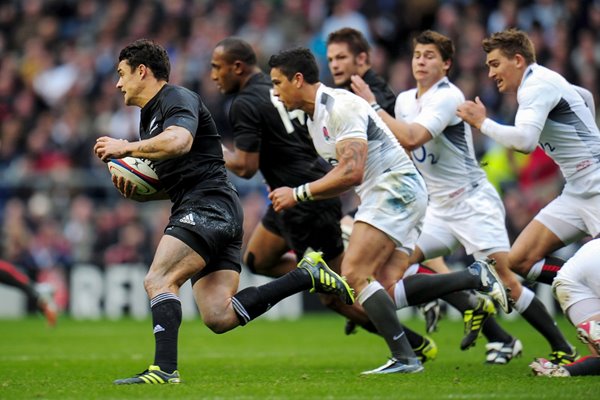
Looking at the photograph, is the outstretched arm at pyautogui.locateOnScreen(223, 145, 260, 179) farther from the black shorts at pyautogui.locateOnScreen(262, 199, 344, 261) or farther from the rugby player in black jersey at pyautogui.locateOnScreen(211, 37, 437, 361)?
the black shorts at pyautogui.locateOnScreen(262, 199, 344, 261)

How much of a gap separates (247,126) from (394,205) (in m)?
2.05

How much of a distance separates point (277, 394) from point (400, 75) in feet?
38.4

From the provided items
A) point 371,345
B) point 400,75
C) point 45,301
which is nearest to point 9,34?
point 400,75

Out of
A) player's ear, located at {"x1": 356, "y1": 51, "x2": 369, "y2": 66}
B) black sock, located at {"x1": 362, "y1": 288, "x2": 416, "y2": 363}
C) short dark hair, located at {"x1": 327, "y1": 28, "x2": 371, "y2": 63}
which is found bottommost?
black sock, located at {"x1": 362, "y1": 288, "x2": 416, "y2": 363}

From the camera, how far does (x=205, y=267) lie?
26.1 feet

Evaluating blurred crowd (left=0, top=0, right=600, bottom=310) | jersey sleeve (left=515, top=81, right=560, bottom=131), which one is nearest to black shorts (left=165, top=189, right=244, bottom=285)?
jersey sleeve (left=515, top=81, right=560, bottom=131)

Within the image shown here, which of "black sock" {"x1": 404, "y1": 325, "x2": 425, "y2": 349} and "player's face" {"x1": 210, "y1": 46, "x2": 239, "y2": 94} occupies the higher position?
"player's face" {"x1": 210, "y1": 46, "x2": 239, "y2": 94}

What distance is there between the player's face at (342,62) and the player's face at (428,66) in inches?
28.7

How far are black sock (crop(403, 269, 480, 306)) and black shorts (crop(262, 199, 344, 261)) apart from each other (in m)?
1.49

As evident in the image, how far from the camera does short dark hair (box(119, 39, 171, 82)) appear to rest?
7.79 meters

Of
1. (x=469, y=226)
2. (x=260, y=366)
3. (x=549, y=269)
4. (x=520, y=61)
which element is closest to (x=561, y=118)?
(x=520, y=61)

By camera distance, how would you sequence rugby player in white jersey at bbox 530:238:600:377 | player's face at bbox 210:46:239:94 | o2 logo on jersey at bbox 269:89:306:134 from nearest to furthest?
rugby player in white jersey at bbox 530:238:600:377, o2 logo on jersey at bbox 269:89:306:134, player's face at bbox 210:46:239:94

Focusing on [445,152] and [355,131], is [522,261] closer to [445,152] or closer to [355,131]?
[445,152]

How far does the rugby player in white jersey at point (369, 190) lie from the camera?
8.12 m
